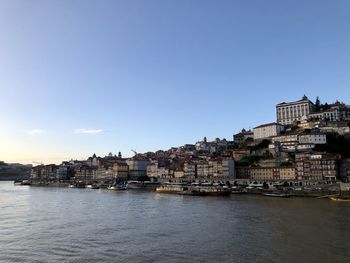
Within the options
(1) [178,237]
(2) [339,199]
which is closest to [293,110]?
(2) [339,199]

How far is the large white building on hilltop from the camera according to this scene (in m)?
91.1

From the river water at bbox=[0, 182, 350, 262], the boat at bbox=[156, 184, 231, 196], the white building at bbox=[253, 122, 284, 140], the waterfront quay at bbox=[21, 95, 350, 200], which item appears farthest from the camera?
the white building at bbox=[253, 122, 284, 140]

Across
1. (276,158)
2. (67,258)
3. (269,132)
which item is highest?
(269,132)

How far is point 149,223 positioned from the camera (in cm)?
2834

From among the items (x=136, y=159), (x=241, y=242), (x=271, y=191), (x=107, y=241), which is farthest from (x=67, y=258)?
(x=136, y=159)

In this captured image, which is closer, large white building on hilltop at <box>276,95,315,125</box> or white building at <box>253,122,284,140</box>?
white building at <box>253,122,284,140</box>

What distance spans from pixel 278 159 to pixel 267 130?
48.8 feet

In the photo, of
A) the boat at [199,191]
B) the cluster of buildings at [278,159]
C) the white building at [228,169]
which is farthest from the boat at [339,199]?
the white building at [228,169]

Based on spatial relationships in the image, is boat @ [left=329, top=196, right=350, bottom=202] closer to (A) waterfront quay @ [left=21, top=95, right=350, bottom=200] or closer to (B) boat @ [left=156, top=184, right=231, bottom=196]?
(A) waterfront quay @ [left=21, top=95, right=350, bottom=200]

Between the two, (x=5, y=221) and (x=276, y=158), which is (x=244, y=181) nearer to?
(x=276, y=158)

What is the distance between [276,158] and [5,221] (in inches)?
2154

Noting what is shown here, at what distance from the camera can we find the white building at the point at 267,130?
3403 inches

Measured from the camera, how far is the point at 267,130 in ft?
289

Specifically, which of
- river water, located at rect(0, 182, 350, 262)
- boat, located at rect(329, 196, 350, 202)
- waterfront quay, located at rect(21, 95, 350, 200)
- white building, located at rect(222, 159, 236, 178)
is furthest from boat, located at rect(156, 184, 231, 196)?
river water, located at rect(0, 182, 350, 262)
